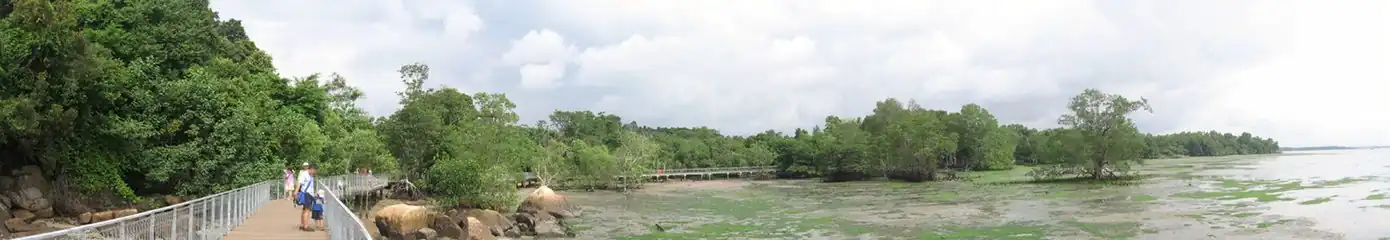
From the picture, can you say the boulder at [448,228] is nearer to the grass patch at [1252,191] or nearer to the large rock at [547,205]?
the large rock at [547,205]

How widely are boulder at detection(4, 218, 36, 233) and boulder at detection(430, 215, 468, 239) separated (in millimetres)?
10044

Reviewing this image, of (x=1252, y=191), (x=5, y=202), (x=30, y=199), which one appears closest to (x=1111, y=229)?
(x=1252, y=191)

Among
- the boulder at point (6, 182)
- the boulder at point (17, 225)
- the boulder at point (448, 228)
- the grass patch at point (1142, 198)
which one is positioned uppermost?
the boulder at point (6, 182)

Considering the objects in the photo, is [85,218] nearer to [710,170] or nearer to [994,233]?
[994,233]

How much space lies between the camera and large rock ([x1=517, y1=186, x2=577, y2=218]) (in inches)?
1567

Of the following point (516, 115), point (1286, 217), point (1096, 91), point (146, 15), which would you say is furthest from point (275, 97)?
point (1096, 91)

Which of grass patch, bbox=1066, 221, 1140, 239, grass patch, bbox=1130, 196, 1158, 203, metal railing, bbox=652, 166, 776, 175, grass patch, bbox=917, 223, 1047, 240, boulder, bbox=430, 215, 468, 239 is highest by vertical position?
metal railing, bbox=652, 166, 776, 175

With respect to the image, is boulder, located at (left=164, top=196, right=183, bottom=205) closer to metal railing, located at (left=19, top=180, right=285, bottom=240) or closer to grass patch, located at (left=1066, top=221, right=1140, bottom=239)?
metal railing, located at (left=19, top=180, right=285, bottom=240)

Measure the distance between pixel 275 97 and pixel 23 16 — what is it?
96.6 ft

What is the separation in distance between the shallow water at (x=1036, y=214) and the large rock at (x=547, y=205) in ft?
4.39

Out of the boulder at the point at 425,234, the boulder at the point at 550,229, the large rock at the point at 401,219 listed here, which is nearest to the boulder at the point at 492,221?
the boulder at the point at 550,229

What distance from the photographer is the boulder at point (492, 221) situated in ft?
101

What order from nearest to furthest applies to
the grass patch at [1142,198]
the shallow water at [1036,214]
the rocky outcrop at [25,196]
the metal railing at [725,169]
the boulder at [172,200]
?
the rocky outcrop at [25,196], the boulder at [172,200], the shallow water at [1036,214], the grass patch at [1142,198], the metal railing at [725,169]

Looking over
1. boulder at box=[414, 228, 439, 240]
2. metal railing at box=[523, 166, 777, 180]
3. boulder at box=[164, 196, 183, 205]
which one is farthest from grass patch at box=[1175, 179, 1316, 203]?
metal railing at box=[523, 166, 777, 180]
